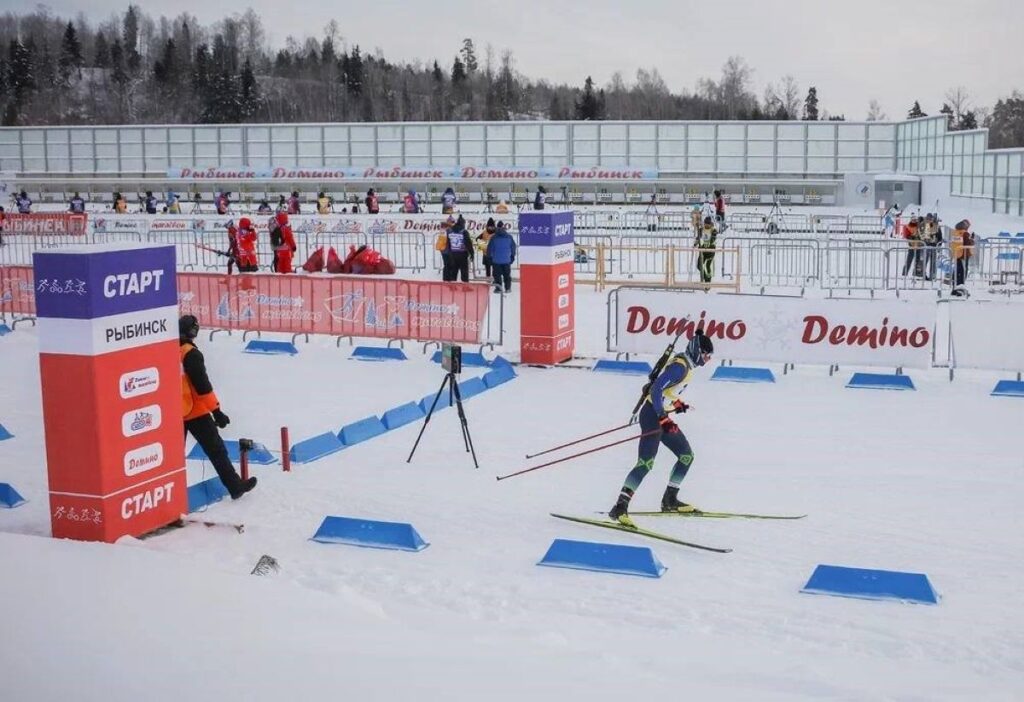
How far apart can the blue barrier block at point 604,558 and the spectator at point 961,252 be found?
53.9 ft

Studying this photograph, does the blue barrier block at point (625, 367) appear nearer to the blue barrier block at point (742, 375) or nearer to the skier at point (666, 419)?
the blue barrier block at point (742, 375)

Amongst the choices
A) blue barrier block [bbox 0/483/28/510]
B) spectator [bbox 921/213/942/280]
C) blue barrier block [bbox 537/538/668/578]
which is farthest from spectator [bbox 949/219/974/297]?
blue barrier block [bbox 0/483/28/510]

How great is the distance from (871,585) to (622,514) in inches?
90.6

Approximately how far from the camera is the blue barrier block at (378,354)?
62.2 feet

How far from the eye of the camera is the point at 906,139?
194 feet

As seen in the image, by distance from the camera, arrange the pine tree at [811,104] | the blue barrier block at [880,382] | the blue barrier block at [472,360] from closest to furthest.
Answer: the blue barrier block at [880,382] → the blue barrier block at [472,360] → the pine tree at [811,104]

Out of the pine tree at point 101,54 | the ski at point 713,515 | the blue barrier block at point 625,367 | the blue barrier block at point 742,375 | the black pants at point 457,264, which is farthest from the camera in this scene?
the pine tree at point 101,54

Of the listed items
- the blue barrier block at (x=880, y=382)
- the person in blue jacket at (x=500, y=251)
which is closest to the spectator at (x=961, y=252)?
the blue barrier block at (x=880, y=382)

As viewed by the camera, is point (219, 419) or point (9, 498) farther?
point (9, 498)

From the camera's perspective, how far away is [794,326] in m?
17.1

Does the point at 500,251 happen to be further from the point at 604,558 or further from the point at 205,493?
the point at 604,558

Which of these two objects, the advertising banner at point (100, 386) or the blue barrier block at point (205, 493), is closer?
the advertising banner at point (100, 386)

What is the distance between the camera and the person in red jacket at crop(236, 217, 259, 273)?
85.3 feet

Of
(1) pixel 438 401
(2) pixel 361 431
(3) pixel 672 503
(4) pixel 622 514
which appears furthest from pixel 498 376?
(4) pixel 622 514
